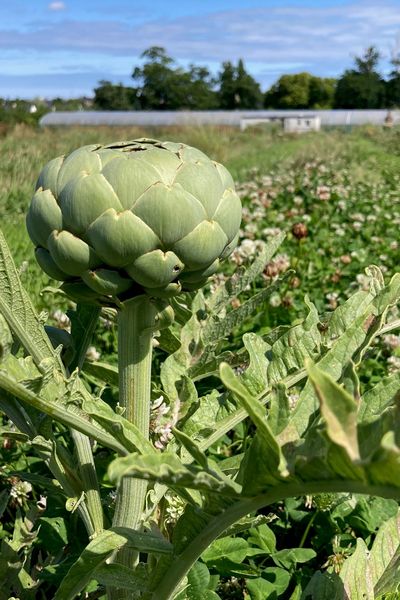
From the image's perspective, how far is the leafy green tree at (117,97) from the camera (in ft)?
105

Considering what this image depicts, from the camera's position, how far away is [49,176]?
1.98 feet

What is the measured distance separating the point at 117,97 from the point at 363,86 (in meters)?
11.0

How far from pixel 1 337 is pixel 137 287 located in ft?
0.41

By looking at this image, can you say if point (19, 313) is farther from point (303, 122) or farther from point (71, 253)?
point (303, 122)

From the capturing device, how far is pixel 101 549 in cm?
53

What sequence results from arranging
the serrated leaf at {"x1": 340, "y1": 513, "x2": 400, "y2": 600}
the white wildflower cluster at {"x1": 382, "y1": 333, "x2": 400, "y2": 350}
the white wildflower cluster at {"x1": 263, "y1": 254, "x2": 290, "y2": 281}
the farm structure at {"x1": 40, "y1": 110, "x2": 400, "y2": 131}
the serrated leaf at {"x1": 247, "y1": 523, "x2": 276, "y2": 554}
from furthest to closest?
1. the farm structure at {"x1": 40, "y1": 110, "x2": 400, "y2": 131}
2. the white wildflower cluster at {"x1": 263, "y1": 254, "x2": 290, "y2": 281}
3. the white wildflower cluster at {"x1": 382, "y1": 333, "x2": 400, "y2": 350}
4. the serrated leaf at {"x1": 247, "y1": 523, "x2": 276, "y2": 554}
5. the serrated leaf at {"x1": 340, "y1": 513, "x2": 400, "y2": 600}

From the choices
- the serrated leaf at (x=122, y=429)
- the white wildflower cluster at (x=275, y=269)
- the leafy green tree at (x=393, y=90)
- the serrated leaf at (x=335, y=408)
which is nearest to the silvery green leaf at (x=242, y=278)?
the serrated leaf at (x=122, y=429)

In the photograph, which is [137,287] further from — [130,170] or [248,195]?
[248,195]

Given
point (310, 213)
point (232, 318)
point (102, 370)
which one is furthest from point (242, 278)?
point (310, 213)

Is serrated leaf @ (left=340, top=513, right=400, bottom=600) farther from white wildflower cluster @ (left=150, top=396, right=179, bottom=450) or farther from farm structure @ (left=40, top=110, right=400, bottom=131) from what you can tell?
farm structure @ (left=40, top=110, right=400, bottom=131)

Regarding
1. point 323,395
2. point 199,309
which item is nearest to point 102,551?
point 323,395

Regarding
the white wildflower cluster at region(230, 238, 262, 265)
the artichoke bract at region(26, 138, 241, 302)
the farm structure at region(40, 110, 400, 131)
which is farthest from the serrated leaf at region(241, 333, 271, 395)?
the farm structure at region(40, 110, 400, 131)

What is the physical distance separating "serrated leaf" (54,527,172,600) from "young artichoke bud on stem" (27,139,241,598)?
3.7 inches

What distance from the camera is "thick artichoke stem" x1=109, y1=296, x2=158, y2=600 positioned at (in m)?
0.65
